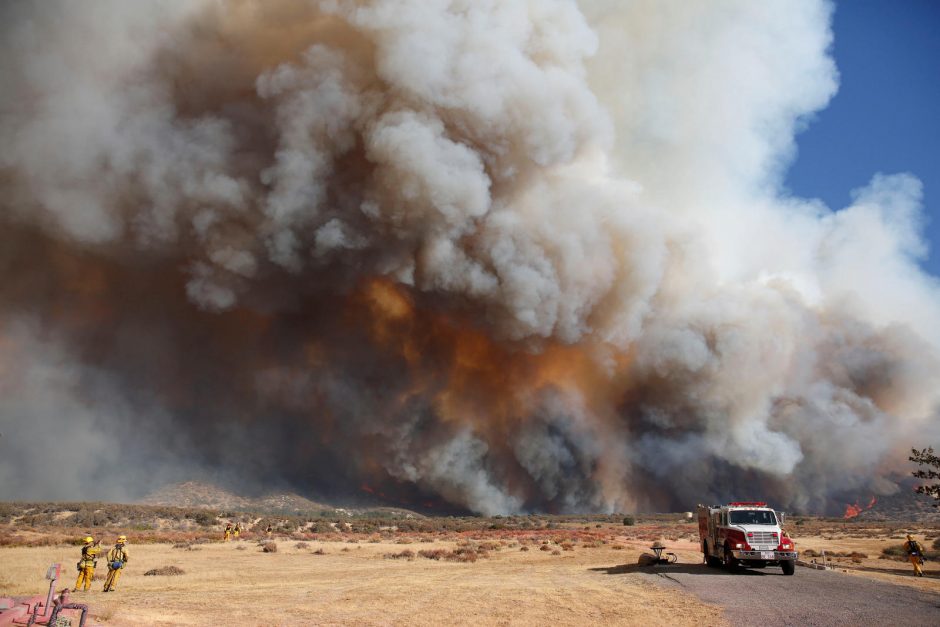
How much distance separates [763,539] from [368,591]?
1070 centimetres

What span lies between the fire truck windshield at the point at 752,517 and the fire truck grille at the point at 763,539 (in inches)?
18.7

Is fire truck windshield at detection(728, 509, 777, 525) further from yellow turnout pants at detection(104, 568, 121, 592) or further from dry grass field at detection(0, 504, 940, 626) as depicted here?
yellow turnout pants at detection(104, 568, 121, 592)

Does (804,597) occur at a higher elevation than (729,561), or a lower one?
lower

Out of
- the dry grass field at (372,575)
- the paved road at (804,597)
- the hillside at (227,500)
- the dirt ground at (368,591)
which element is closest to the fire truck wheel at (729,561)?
the paved road at (804,597)

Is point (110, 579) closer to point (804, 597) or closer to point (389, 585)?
point (389, 585)

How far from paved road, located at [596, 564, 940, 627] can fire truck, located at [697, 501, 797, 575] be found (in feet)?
1.33

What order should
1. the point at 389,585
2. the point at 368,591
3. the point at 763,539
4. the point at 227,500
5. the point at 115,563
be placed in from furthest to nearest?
the point at 227,500
the point at 763,539
the point at 389,585
the point at 368,591
the point at 115,563

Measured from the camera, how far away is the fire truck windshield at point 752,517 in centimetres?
1748

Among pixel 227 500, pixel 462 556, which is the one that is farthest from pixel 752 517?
pixel 227 500

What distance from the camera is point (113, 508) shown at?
1737 inches

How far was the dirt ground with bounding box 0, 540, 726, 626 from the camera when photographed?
37.2 feet

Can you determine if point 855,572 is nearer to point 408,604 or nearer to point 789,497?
point 408,604

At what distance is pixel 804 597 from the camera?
1297 cm

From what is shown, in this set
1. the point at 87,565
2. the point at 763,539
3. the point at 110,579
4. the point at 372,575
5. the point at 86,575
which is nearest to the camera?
the point at 87,565
